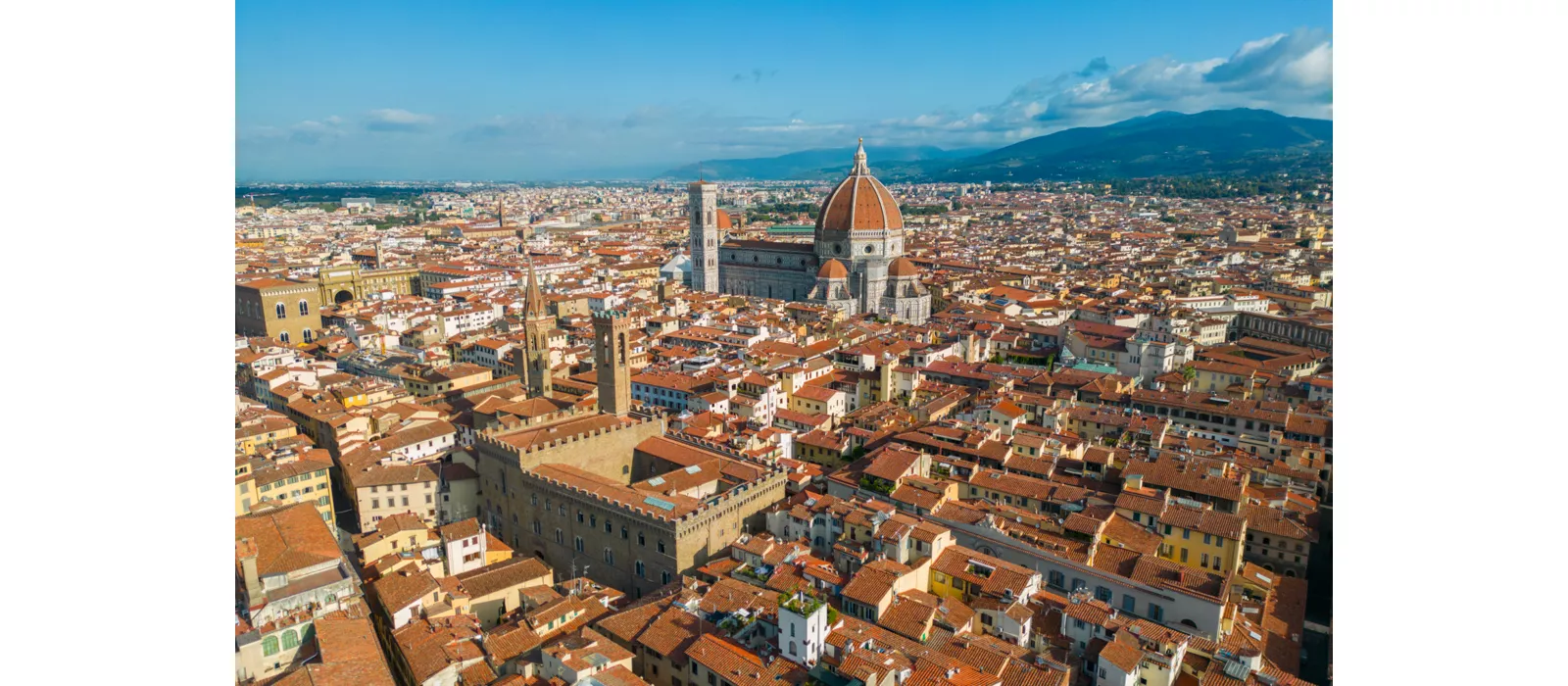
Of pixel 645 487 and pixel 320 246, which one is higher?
pixel 320 246

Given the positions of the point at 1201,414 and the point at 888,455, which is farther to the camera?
the point at 1201,414

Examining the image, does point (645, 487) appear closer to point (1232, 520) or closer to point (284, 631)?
point (284, 631)

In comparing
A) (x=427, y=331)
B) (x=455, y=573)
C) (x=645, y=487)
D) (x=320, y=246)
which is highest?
(x=320, y=246)

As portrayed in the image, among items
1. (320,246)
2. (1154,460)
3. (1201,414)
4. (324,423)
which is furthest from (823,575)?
(320,246)

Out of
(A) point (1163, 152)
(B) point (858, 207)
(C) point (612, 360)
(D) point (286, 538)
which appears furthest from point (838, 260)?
(A) point (1163, 152)

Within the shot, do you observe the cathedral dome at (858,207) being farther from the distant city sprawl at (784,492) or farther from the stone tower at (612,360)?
the stone tower at (612,360)

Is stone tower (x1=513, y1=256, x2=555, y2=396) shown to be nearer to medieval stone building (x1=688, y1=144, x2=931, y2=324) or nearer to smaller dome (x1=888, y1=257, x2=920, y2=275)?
medieval stone building (x1=688, y1=144, x2=931, y2=324)

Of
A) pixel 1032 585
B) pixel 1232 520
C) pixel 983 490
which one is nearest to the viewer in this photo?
pixel 1032 585

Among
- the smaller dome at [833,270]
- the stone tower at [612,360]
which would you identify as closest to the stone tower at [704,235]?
the smaller dome at [833,270]
